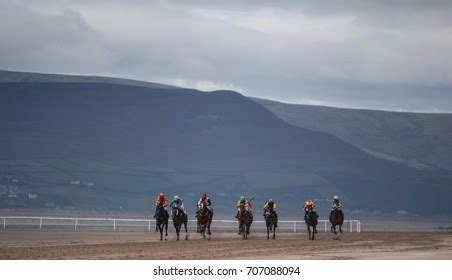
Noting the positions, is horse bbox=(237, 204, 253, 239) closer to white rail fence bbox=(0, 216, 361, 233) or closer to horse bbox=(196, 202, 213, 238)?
horse bbox=(196, 202, 213, 238)

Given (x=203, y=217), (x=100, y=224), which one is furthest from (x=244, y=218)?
(x=100, y=224)

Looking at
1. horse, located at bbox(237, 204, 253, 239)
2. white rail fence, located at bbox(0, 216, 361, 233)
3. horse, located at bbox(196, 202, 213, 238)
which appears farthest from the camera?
white rail fence, located at bbox(0, 216, 361, 233)

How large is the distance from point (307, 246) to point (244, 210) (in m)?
9.57

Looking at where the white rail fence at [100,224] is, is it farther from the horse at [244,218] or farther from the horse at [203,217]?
the horse at [203,217]

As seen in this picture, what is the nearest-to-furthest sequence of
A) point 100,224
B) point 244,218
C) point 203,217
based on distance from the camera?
point 203,217 < point 244,218 < point 100,224

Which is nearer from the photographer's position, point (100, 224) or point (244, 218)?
point (244, 218)

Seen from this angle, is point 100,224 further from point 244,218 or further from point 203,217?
point 203,217

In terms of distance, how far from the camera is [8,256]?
3384 centimetres

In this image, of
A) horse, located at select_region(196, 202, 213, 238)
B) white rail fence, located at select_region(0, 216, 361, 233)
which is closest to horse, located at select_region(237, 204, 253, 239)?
horse, located at select_region(196, 202, 213, 238)

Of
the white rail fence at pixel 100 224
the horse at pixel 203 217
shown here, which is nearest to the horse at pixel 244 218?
the horse at pixel 203 217
